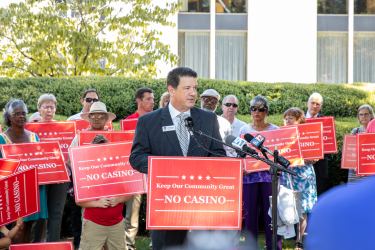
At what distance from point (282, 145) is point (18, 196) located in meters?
3.82

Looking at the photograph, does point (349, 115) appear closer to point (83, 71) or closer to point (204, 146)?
point (83, 71)

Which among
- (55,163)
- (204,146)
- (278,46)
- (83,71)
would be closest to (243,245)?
(55,163)

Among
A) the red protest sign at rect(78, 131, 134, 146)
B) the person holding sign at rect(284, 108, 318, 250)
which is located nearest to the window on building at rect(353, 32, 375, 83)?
the person holding sign at rect(284, 108, 318, 250)

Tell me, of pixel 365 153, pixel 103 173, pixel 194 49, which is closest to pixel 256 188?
pixel 365 153

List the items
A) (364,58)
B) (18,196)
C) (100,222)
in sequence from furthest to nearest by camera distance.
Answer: (364,58)
(100,222)
(18,196)

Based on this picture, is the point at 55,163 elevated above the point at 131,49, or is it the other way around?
the point at 131,49

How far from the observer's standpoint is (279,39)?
25.7 meters

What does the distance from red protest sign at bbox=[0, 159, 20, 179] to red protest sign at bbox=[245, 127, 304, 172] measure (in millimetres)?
3103

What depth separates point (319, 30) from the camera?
2638cm

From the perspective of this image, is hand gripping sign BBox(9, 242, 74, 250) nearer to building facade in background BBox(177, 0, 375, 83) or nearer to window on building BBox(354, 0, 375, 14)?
building facade in background BBox(177, 0, 375, 83)

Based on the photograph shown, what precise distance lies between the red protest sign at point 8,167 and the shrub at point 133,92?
832 centimetres

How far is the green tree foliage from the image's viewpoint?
1986 cm

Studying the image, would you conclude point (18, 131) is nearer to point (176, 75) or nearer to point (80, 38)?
point (176, 75)

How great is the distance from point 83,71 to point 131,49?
1.62 metres
